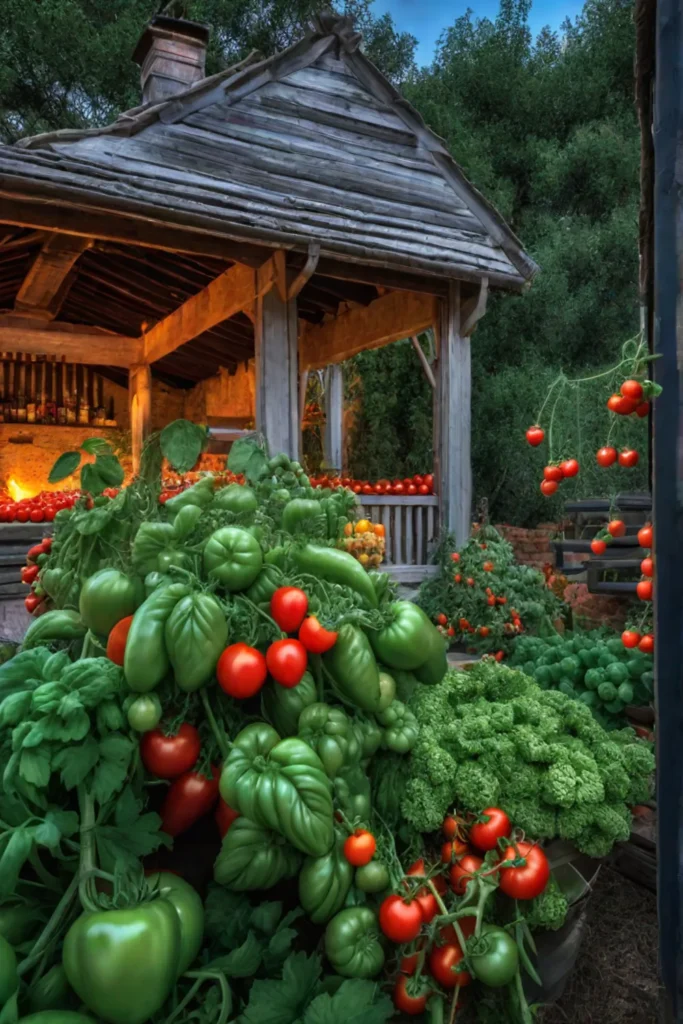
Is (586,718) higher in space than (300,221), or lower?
lower

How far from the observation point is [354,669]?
1.77 meters

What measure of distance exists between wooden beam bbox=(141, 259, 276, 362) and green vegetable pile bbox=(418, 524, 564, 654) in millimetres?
3126

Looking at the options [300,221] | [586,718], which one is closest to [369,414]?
[300,221]

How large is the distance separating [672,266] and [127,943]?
1800 mm

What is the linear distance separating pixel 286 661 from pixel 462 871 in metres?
0.68

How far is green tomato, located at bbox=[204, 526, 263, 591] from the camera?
1784 mm

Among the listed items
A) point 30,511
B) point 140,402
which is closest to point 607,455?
point 30,511

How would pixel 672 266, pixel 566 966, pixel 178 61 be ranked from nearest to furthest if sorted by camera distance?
pixel 672 266 → pixel 566 966 → pixel 178 61

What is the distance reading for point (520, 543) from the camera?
492 inches

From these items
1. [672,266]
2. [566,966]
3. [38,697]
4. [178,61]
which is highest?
[178,61]

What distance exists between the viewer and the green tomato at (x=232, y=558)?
1784mm

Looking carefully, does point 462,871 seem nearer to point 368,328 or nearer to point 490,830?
point 490,830

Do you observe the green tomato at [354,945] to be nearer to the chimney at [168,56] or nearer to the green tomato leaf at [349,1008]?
the green tomato leaf at [349,1008]

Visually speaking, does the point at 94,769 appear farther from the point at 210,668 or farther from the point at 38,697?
the point at 210,668
